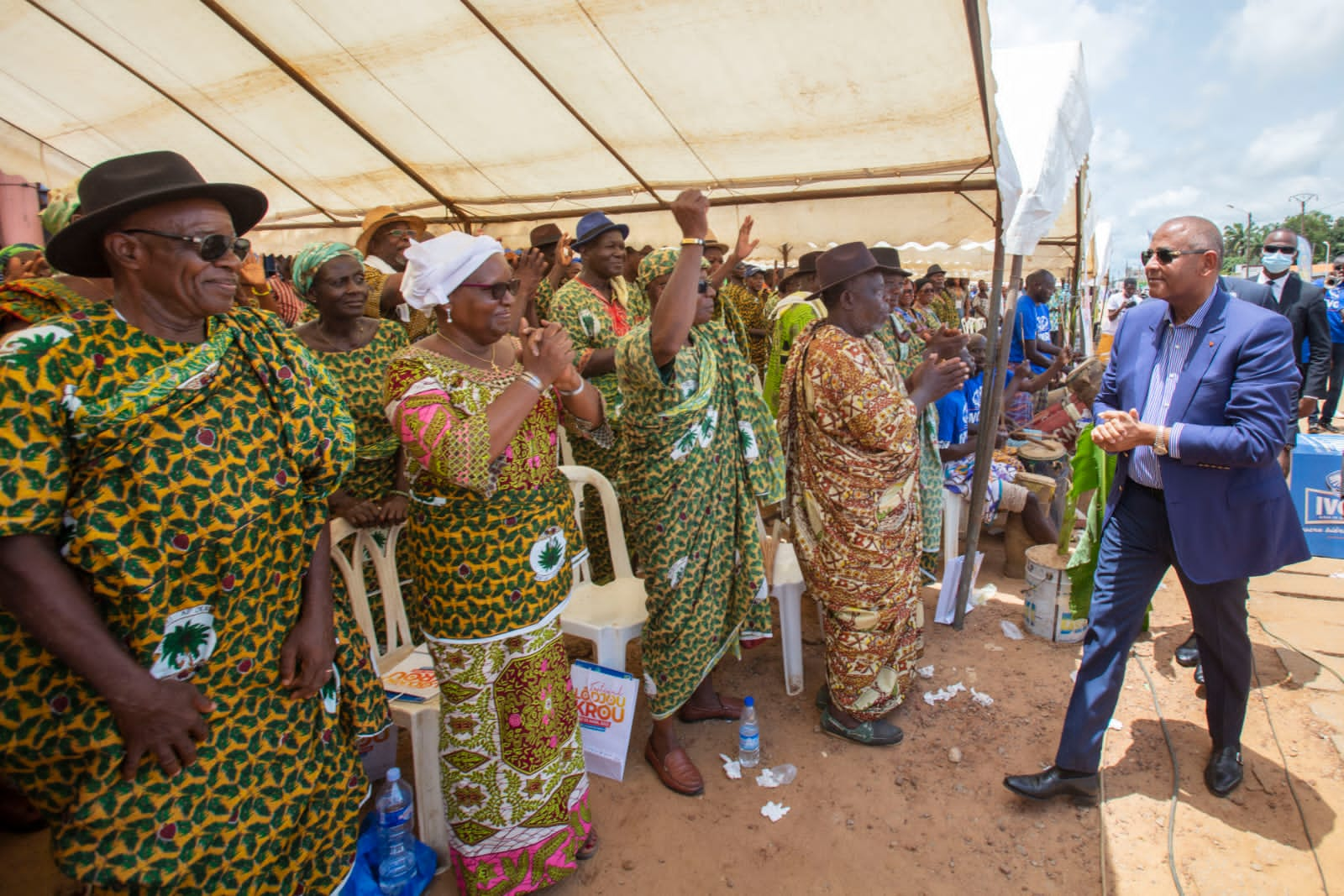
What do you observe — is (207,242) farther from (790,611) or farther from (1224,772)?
(1224,772)

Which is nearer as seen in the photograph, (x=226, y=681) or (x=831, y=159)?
(x=226, y=681)

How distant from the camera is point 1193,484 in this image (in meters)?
2.46

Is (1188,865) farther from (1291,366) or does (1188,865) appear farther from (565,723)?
(565,723)

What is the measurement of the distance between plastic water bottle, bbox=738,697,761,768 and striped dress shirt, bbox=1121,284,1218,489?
1785 millimetres

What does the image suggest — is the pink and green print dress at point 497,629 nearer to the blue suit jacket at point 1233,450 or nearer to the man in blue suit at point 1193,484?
the man in blue suit at point 1193,484

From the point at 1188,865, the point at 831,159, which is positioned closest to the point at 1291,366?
the point at 1188,865

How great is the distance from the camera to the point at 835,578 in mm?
3127

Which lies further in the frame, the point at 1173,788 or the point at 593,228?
the point at 593,228

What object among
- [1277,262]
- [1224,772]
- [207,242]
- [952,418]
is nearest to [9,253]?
[207,242]

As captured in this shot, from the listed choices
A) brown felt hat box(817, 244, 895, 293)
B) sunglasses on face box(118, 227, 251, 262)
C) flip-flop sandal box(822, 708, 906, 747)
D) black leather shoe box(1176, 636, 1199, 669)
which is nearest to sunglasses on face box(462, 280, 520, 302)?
sunglasses on face box(118, 227, 251, 262)

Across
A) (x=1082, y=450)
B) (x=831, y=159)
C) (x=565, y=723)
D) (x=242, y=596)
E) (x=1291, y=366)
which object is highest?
(x=831, y=159)

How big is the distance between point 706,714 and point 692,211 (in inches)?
89.5

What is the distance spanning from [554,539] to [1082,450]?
2.77 meters

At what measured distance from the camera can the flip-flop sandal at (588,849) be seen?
99.9 inches
